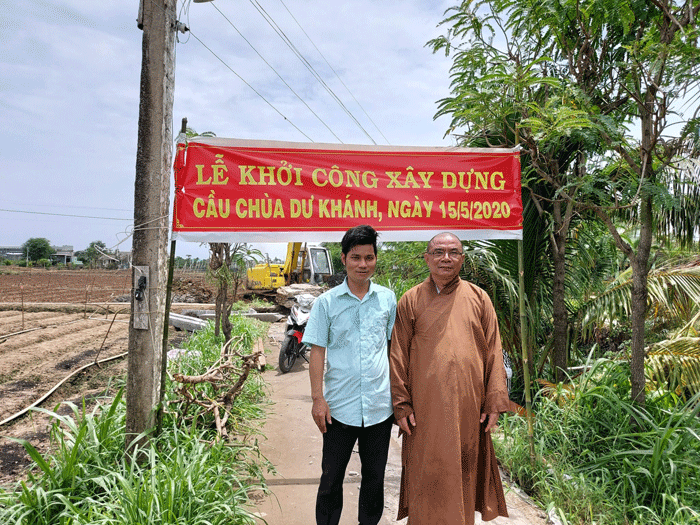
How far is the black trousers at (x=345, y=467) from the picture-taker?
1979 millimetres

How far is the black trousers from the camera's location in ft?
6.49

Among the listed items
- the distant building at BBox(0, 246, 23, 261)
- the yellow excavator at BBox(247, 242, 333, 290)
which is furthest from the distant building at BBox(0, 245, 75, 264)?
the yellow excavator at BBox(247, 242, 333, 290)

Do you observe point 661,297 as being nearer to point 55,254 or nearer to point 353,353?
point 353,353

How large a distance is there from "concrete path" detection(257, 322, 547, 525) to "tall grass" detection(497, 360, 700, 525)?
254mm

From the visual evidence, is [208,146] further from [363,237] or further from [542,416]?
[542,416]

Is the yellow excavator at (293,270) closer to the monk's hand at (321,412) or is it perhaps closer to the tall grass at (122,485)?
the tall grass at (122,485)

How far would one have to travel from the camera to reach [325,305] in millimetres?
2037

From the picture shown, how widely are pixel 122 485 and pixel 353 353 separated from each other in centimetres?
126

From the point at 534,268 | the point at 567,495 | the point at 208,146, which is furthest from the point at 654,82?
the point at 208,146

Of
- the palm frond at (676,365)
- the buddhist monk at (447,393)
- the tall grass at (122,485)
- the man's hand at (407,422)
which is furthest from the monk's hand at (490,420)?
the palm frond at (676,365)

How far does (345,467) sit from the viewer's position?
199 centimetres

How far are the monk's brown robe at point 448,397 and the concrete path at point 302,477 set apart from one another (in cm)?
58

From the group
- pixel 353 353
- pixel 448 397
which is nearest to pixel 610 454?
pixel 448 397

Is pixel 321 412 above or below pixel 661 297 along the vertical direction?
below
